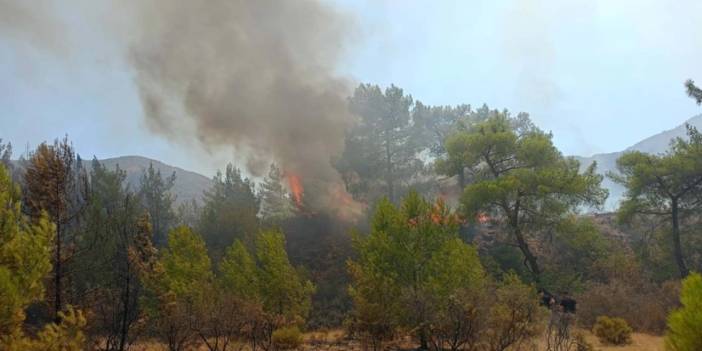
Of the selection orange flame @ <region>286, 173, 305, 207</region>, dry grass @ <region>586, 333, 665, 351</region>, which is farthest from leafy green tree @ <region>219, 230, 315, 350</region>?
orange flame @ <region>286, 173, 305, 207</region>

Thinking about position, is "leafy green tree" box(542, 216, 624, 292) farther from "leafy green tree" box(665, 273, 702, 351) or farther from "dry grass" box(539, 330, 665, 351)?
"leafy green tree" box(665, 273, 702, 351)

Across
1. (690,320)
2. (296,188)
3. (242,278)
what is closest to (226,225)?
(296,188)

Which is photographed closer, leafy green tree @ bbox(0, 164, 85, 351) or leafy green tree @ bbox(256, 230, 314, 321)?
leafy green tree @ bbox(0, 164, 85, 351)

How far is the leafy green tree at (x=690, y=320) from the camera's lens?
8570 millimetres

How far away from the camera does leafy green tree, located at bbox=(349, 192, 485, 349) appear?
15961 millimetres

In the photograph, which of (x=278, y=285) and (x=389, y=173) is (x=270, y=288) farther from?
(x=389, y=173)

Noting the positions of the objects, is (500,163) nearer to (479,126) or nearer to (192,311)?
(479,126)

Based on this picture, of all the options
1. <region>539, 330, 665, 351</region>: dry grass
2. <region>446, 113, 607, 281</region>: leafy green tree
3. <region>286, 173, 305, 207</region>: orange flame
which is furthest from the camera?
<region>286, 173, 305, 207</region>: orange flame

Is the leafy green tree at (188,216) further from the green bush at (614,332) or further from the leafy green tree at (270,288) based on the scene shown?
→ the green bush at (614,332)

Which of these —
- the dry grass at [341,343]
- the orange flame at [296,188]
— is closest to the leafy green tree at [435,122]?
the orange flame at [296,188]

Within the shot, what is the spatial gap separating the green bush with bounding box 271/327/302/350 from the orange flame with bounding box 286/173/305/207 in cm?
2864

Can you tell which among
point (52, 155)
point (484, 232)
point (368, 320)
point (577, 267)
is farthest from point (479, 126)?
point (52, 155)

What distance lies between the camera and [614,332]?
19719 mm

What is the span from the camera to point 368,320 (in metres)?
16.9
